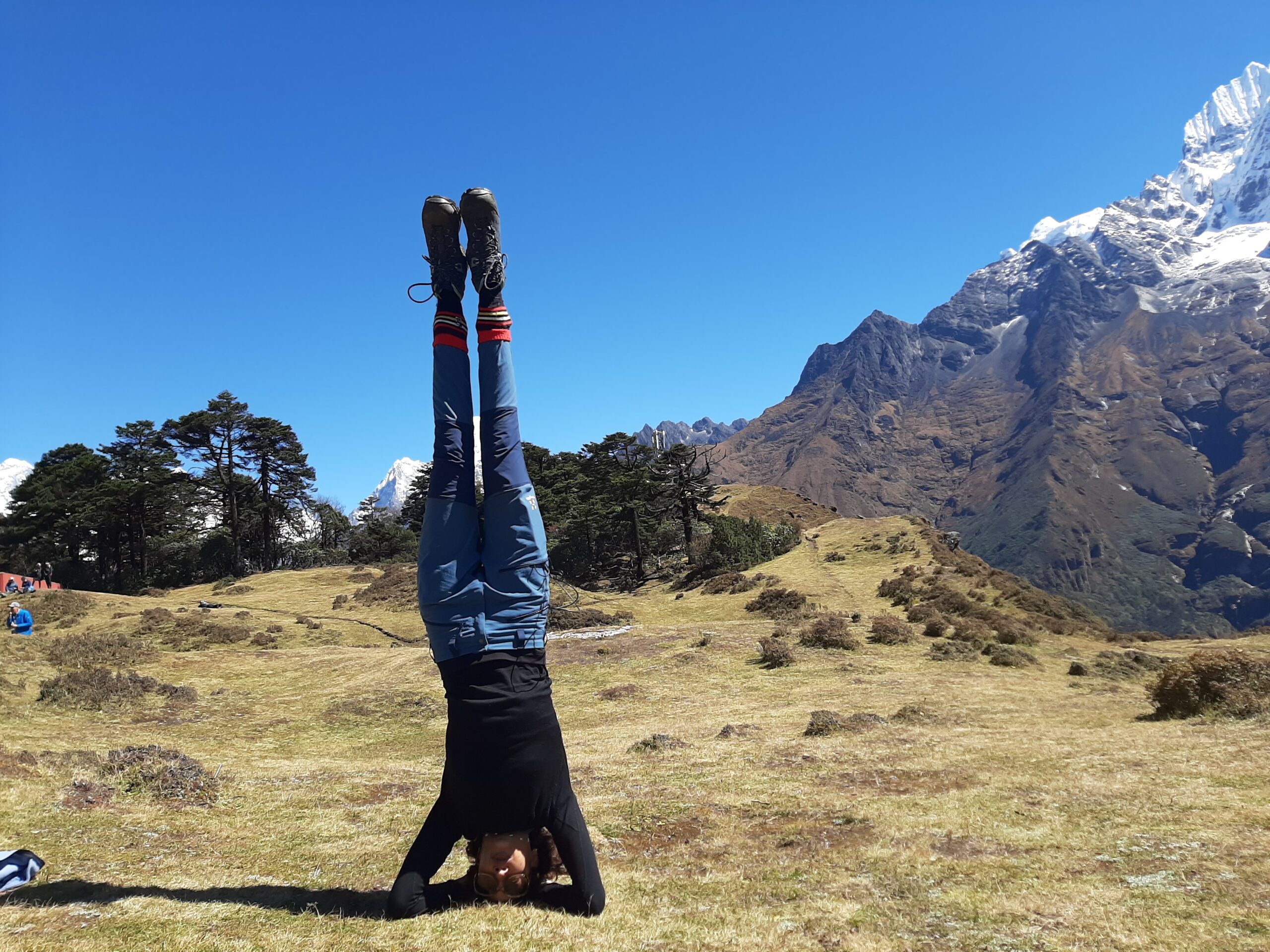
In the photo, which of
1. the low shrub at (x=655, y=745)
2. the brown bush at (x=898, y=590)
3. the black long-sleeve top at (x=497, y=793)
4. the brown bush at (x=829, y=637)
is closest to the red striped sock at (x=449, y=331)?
the black long-sleeve top at (x=497, y=793)

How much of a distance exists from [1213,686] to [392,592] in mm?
41690

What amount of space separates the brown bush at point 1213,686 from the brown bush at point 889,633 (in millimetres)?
11393

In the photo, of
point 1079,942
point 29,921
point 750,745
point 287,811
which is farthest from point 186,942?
point 750,745

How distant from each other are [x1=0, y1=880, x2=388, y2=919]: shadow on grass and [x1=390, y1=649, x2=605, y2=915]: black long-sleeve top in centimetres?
67

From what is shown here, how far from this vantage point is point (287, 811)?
10945 mm

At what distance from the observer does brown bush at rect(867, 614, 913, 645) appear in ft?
88.6

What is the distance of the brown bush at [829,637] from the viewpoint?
2656 centimetres

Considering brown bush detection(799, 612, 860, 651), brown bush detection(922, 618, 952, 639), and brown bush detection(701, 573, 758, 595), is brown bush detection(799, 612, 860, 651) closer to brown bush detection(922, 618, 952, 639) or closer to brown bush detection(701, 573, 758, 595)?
brown bush detection(922, 618, 952, 639)

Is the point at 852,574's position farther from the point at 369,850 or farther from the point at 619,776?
the point at 369,850

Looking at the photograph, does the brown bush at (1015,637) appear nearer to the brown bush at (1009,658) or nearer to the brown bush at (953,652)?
the brown bush at (1009,658)

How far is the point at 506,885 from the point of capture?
692cm

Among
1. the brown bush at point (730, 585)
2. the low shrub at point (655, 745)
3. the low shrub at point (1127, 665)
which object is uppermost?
the brown bush at point (730, 585)

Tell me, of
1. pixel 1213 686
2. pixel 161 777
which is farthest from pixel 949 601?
pixel 161 777

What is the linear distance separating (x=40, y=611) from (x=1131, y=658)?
48.4 meters
